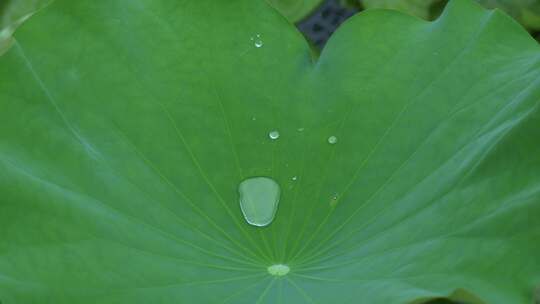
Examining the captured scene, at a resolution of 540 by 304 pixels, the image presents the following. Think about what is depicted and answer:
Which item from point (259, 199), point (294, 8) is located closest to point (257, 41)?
point (259, 199)

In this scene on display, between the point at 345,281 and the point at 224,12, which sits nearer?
the point at 345,281

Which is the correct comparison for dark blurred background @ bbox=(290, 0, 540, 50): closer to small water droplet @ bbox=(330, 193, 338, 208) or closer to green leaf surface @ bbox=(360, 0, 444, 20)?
green leaf surface @ bbox=(360, 0, 444, 20)

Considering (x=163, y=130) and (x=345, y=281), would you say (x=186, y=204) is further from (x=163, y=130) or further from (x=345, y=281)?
(x=345, y=281)

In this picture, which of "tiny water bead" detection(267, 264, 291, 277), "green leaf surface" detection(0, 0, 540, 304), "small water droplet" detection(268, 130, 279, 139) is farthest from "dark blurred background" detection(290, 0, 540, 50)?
"tiny water bead" detection(267, 264, 291, 277)

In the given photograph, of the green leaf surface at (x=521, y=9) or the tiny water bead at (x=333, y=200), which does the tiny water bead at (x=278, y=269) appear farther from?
the green leaf surface at (x=521, y=9)

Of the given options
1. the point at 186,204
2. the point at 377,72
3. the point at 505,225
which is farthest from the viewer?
the point at 377,72

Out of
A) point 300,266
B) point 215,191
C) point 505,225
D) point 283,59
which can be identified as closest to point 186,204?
point 215,191
